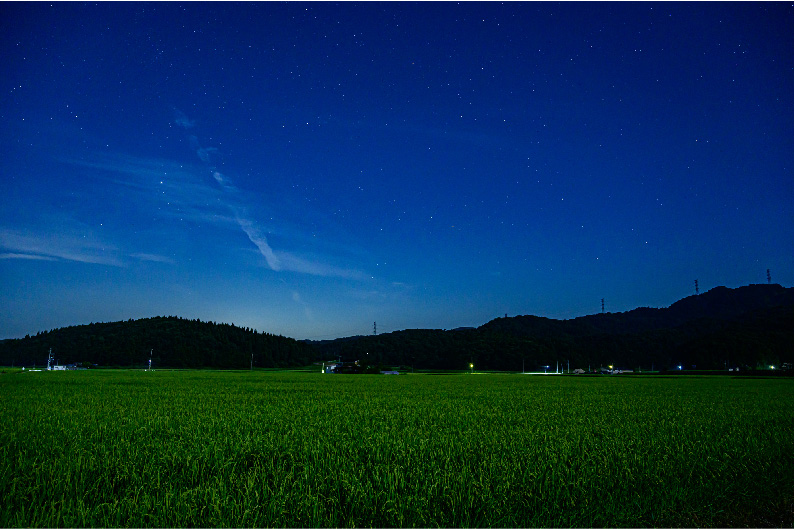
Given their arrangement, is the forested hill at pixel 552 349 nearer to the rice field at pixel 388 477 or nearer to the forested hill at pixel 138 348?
the forested hill at pixel 138 348

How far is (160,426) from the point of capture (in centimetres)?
914

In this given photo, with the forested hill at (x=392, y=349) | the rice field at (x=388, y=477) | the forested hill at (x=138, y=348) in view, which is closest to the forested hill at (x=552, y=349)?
the forested hill at (x=392, y=349)

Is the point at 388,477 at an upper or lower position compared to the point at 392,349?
upper

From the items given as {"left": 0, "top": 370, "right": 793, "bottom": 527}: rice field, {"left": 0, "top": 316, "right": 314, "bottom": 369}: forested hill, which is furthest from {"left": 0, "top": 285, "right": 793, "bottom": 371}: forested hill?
{"left": 0, "top": 370, "right": 793, "bottom": 527}: rice field

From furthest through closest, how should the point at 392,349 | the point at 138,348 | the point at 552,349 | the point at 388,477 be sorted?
the point at 392,349, the point at 138,348, the point at 552,349, the point at 388,477

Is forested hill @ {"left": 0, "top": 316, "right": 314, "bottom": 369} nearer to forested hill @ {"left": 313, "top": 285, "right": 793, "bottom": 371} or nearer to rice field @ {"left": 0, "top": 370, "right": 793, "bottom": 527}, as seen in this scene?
forested hill @ {"left": 313, "top": 285, "right": 793, "bottom": 371}

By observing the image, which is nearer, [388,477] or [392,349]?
[388,477]

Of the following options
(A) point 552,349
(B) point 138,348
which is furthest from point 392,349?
(B) point 138,348

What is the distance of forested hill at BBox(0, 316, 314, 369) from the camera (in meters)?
177

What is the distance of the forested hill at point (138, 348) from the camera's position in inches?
6956

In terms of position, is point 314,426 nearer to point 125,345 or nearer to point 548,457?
point 548,457

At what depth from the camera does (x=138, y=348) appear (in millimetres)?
180250

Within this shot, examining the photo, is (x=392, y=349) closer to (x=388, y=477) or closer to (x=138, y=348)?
(x=138, y=348)

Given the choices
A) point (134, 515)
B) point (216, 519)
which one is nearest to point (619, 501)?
point (216, 519)
